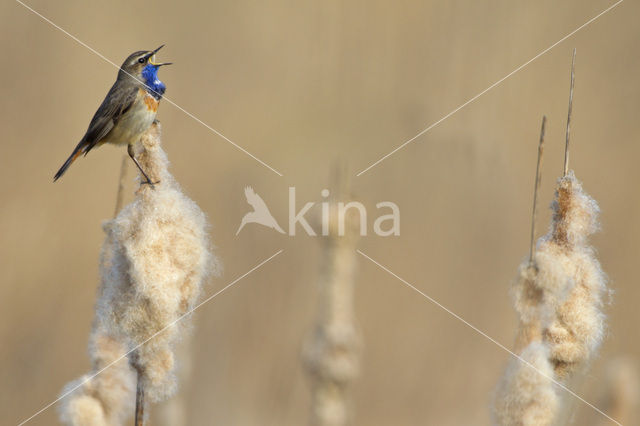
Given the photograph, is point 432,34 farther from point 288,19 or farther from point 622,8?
point 622,8

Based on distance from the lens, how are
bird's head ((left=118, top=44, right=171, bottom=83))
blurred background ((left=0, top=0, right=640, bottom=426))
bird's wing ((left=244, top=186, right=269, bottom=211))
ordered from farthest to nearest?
bird's wing ((left=244, top=186, right=269, bottom=211))
blurred background ((left=0, top=0, right=640, bottom=426))
bird's head ((left=118, top=44, right=171, bottom=83))

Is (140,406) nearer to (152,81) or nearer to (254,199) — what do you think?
(152,81)

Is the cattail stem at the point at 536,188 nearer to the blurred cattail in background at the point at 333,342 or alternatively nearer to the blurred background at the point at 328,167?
the blurred cattail in background at the point at 333,342

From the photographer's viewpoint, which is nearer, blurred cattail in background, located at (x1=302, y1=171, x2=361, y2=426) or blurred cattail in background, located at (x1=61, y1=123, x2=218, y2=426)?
blurred cattail in background, located at (x1=302, y1=171, x2=361, y2=426)

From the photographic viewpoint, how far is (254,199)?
4086mm

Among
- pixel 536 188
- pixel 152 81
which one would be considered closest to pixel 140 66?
pixel 152 81

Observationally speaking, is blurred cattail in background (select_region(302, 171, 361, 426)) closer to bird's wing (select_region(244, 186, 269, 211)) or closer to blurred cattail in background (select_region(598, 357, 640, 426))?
Answer: blurred cattail in background (select_region(598, 357, 640, 426))

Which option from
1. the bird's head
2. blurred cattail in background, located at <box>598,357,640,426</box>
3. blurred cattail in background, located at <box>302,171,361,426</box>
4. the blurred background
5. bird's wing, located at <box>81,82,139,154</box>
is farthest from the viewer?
the blurred background

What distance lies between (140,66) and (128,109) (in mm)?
328

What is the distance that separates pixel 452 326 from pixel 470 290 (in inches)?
9.0

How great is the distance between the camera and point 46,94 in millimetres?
4559

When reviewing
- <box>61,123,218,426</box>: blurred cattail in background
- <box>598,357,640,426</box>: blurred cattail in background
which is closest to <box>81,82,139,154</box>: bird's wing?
<box>61,123,218,426</box>: blurred cattail in background

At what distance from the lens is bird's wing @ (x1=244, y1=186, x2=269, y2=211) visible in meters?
4.02

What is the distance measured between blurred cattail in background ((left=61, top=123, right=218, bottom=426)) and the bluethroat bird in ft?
2.28
